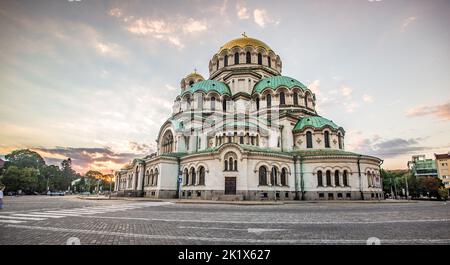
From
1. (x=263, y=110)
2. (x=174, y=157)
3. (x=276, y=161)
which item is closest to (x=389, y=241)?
(x=276, y=161)

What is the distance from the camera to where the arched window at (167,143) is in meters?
39.8

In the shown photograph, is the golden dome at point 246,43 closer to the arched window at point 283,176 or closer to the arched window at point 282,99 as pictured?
the arched window at point 282,99

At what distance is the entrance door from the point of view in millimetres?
28609

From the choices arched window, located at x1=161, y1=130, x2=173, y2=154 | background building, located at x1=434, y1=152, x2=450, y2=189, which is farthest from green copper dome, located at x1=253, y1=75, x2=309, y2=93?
background building, located at x1=434, y1=152, x2=450, y2=189

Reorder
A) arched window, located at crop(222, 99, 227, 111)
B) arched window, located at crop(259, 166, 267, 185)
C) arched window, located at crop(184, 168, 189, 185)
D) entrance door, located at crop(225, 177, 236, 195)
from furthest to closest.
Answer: arched window, located at crop(222, 99, 227, 111)
arched window, located at crop(184, 168, 189, 185)
arched window, located at crop(259, 166, 267, 185)
entrance door, located at crop(225, 177, 236, 195)

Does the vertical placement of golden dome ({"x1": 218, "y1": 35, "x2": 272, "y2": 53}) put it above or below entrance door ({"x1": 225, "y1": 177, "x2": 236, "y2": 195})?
above

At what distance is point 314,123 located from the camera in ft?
115

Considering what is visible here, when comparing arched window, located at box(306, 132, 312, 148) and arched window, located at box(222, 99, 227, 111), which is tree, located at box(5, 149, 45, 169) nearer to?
arched window, located at box(222, 99, 227, 111)

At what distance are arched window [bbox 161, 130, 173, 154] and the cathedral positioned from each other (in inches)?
6.6

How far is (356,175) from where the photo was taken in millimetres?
30875

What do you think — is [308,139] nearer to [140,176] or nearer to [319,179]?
[319,179]

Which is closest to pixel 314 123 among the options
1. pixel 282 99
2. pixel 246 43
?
pixel 282 99

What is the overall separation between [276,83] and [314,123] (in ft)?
29.3
